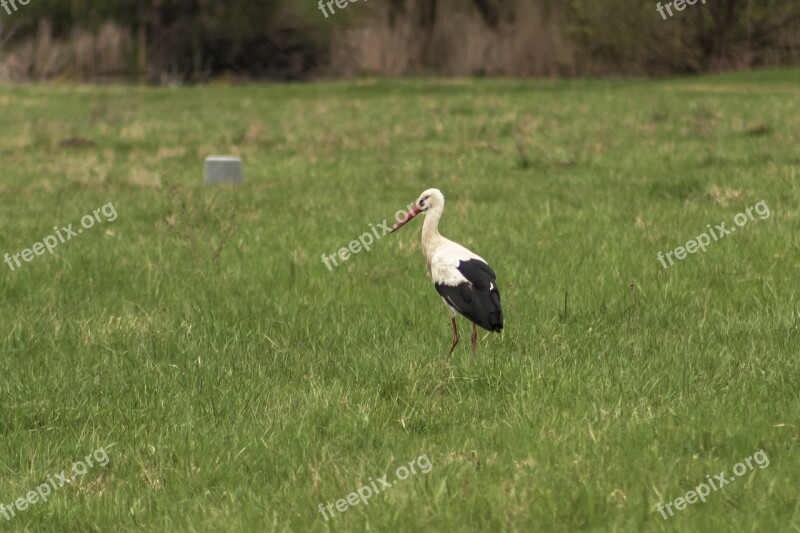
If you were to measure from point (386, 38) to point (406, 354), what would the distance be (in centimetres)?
3767

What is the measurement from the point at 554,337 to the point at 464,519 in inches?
108

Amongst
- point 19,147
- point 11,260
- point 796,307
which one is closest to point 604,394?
point 796,307

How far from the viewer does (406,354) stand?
6805mm

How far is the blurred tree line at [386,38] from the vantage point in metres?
42.6

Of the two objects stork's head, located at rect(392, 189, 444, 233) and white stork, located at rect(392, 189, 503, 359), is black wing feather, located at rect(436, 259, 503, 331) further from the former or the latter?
stork's head, located at rect(392, 189, 444, 233)

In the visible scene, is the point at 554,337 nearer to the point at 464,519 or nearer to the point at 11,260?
the point at 464,519

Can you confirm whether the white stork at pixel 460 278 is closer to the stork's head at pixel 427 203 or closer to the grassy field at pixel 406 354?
the stork's head at pixel 427 203

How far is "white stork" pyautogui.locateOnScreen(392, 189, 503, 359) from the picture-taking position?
6.45 meters

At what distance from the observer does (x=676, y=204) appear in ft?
39.6

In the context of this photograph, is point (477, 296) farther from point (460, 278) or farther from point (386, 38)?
point (386, 38)

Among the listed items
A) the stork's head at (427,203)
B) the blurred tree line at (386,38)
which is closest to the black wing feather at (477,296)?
the stork's head at (427,203)

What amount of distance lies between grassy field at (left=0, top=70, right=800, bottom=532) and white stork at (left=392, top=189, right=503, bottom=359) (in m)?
0.28

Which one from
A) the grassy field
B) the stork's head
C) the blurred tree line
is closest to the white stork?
the stork's head

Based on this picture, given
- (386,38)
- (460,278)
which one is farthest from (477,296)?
(386,38)
